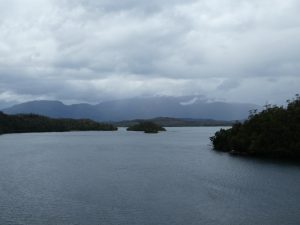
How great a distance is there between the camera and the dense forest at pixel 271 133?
91500 millimetres

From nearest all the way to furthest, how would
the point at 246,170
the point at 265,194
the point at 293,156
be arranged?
1. the point at 265,194
2. the point at 246,170
3. the point at 293,156

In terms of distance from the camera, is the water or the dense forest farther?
the dense forest

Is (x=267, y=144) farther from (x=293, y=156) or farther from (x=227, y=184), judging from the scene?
(x=227, y=184)

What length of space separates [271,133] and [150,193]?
51.1 metres

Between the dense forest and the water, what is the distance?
12.9 meters

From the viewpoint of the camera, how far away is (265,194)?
50938 mm

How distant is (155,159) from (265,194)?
45.1 meters

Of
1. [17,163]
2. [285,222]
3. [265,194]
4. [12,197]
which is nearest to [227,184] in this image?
[265,194]

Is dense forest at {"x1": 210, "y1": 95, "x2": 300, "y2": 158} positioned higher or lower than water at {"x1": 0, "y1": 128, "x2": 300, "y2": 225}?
higher

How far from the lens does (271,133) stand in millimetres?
94625

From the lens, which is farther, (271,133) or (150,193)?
(271,133)

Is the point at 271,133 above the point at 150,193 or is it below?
above

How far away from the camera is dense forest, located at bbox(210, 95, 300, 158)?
9150 centimetres

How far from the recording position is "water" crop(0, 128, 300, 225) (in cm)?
3981
